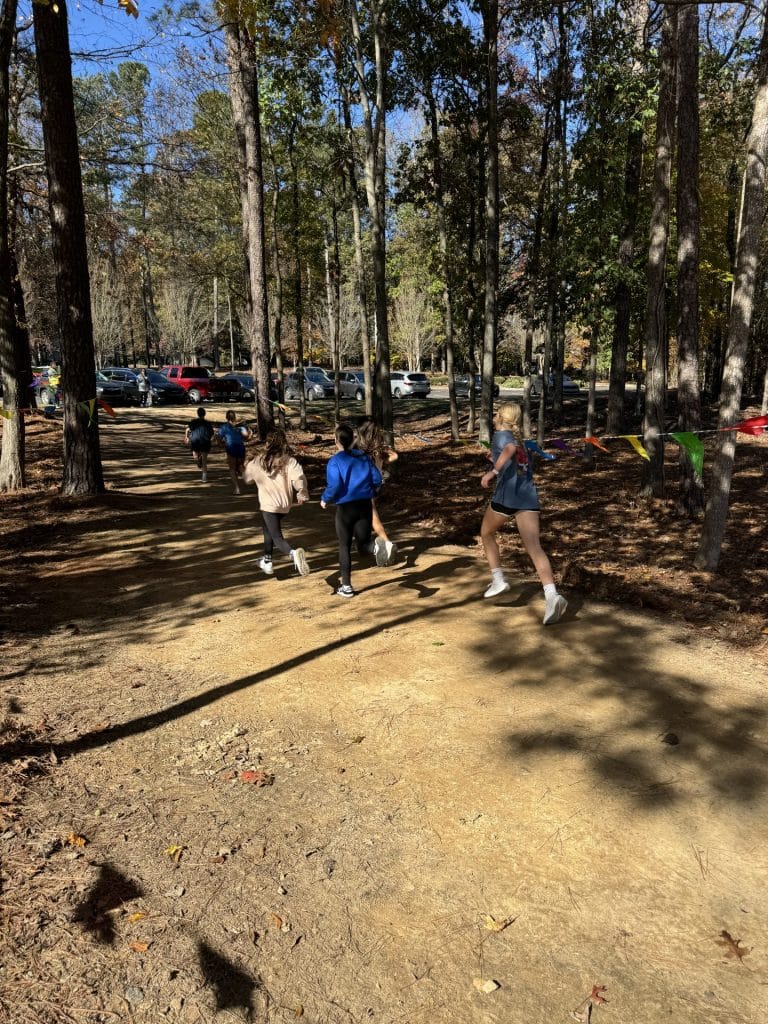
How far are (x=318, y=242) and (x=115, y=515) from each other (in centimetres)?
1536

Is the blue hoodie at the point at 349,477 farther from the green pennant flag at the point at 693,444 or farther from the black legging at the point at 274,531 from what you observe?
the green pennant flag at the point at 693,444

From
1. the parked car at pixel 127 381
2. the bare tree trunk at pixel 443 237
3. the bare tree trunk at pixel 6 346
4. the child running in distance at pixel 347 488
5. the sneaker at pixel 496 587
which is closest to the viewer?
the sneaker at pixel 496 587

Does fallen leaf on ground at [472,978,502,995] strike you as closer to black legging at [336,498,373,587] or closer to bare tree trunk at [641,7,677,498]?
black legging at [336,498,373,587]

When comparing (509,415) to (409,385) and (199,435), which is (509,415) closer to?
(199,435)

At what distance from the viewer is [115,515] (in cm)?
1014

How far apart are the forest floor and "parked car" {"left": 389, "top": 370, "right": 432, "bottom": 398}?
30.9m

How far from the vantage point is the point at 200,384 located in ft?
115

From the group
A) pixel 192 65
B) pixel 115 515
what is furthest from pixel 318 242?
pixel 115 515

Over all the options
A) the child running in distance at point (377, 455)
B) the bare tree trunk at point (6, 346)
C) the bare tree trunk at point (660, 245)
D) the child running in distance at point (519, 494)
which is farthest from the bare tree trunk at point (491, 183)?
the child running in distance at point (519, 494)

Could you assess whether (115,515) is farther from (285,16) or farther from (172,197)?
(285,16)

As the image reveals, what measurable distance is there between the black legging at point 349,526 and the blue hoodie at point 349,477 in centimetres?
8

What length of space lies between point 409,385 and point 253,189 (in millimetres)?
23192

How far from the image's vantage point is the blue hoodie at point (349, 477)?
6.93 meters

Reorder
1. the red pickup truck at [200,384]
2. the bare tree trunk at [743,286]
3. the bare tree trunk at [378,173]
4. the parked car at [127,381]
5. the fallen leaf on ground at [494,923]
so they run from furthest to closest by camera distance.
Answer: the red pickup truck at [200,384], the parked car at [127,381], the bare tree trunk at [378,173], the bare tree trunk at [743,286], the fallen leaf on ground at [494,923]
